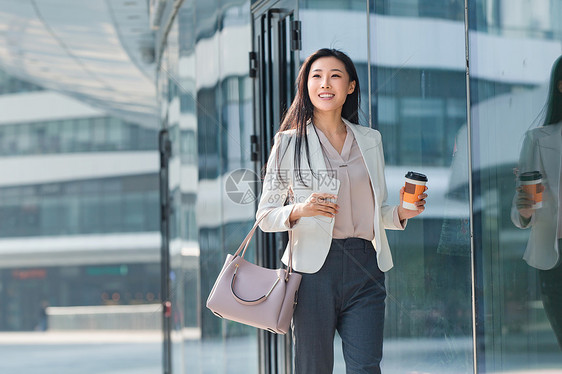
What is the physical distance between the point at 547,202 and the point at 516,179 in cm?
13

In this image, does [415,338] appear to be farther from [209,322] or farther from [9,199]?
[9,199]

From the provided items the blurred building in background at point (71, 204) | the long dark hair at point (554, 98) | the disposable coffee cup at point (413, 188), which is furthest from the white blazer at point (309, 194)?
the blurred building in background at point (71, 204)

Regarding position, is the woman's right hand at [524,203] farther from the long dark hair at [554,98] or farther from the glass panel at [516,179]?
the long dark hair at [554,98]

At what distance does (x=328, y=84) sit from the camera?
2377 millimetres

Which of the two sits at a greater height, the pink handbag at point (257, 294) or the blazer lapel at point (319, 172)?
the blazer lapel at point (319, 172)

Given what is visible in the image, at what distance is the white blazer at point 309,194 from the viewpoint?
2.26 metres

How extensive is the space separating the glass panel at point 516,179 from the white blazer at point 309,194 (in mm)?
296

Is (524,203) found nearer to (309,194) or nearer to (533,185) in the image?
(533,185)

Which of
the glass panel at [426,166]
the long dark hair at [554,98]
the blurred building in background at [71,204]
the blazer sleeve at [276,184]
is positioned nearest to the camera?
the long dark hair at [554,98]

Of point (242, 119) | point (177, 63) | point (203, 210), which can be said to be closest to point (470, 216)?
point (242, 119)

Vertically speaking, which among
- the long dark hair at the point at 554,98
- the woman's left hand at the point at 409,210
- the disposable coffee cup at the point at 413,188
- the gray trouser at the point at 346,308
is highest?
the long dark hair at the point at 554,98

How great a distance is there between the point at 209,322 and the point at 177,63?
2255 mm

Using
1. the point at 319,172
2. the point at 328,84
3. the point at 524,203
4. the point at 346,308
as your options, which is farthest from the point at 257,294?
the point at 524,203

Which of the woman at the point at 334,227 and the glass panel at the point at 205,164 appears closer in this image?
the woman at the point at 334,227
